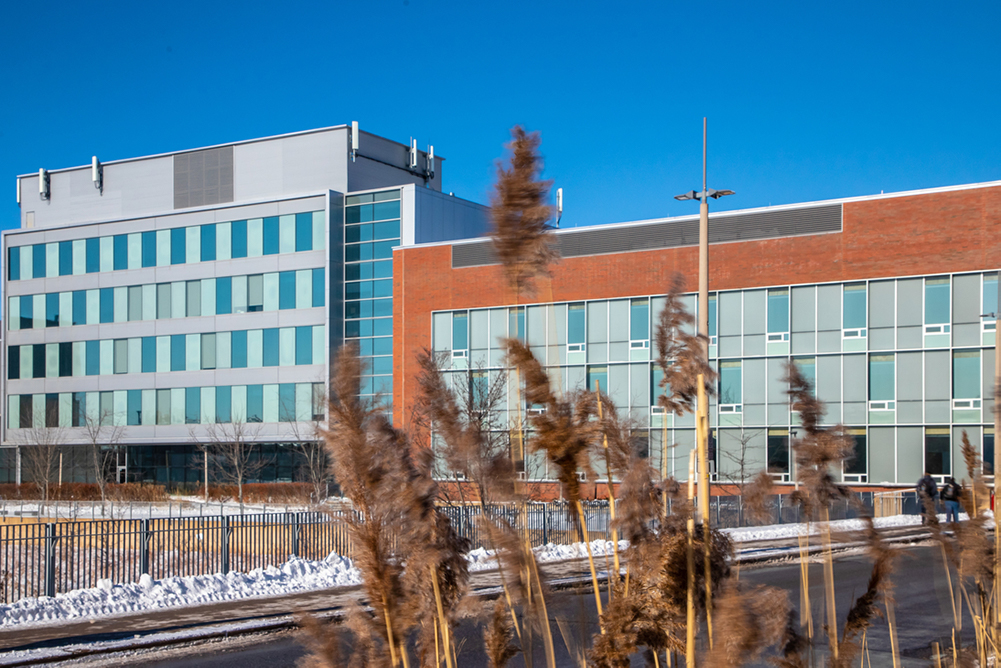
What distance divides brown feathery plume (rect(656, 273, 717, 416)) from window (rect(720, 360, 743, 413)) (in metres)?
38.4

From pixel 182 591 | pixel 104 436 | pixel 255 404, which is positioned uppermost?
pixel 255 404

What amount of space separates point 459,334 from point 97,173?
25939mm

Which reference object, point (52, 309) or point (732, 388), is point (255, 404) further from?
point (732, 388)

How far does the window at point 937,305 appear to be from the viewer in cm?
3634

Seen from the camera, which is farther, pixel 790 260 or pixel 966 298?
pixel 790 260

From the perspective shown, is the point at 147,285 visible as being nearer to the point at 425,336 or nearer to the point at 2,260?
the point at 2,260

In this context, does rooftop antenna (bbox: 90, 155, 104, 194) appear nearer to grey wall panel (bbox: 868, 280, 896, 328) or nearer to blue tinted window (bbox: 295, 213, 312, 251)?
blue tinted window (bbox: 295, 213, 312, 251)

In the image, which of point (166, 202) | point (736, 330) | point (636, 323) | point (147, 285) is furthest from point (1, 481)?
point (736, 330)

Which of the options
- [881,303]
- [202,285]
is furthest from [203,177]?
[881,303]

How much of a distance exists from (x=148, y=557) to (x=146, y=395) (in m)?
40.9

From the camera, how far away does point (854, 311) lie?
37.9 metres

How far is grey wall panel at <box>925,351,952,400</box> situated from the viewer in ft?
119

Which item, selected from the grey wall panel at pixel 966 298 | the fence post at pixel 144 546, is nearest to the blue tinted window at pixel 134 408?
the fence post at pixel 144 546

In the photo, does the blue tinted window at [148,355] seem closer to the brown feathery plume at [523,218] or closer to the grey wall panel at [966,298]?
the grey wall panel at [966,298]
